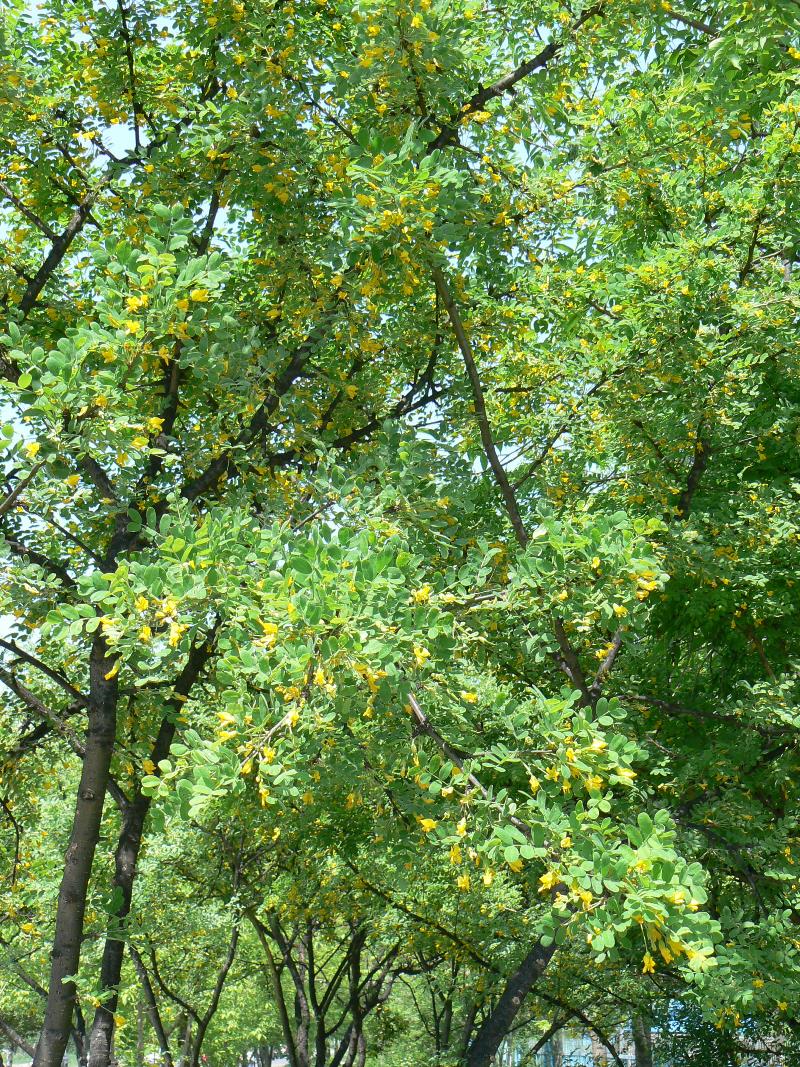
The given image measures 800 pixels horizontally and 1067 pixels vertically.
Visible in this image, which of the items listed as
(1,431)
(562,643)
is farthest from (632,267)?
(1,431)

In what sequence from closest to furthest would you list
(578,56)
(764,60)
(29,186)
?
(764,60)
(578,56)
(29,186)

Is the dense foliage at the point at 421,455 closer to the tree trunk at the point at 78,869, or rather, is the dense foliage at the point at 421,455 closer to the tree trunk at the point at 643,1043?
the tree trunk at the point at 78,869

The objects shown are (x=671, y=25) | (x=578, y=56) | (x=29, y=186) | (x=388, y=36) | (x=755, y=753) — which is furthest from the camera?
(x=755, y=753)

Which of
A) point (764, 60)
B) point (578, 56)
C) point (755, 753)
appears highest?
point (578, 56)

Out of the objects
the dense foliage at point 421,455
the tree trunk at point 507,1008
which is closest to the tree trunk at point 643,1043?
the dense foliage at point 421,455

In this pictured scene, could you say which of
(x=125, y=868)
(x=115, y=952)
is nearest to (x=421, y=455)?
(x=125, y=868)

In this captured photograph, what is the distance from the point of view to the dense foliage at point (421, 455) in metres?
3.63

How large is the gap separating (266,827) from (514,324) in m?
6.01

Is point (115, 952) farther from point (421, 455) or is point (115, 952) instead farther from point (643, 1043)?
point (643, 1043)

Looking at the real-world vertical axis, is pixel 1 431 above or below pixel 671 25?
below

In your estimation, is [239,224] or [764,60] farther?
[239,224]

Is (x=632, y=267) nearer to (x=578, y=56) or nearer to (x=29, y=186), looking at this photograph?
(x=578, y=56)

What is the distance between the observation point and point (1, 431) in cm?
369

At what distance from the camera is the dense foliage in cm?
363
